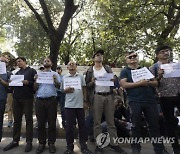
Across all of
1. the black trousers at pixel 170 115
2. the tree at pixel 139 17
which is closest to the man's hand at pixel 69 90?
the black trousers at pixel 170 115

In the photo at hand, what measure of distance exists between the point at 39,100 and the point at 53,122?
0.54m

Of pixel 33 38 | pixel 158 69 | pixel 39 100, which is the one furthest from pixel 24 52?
pixel 158 69

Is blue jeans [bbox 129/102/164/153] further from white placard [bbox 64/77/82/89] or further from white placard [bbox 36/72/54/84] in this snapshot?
white placard [bbox 36/72/54/84]

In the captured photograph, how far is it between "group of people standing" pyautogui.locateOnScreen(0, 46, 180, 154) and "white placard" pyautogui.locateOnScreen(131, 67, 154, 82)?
0.07 metres

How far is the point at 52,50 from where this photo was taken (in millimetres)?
8312

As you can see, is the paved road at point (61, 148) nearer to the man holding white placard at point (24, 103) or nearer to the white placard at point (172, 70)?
the man holding white placard at point (24, 103)

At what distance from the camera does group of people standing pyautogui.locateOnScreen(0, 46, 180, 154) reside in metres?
4.76

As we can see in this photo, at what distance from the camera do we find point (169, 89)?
15.8 feet

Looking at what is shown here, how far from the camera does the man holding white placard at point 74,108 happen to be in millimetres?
5242

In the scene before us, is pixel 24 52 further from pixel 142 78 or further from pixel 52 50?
pixel 142 78

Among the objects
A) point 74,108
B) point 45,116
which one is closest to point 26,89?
point 45,116

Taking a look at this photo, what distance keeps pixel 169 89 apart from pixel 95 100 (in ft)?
4.76

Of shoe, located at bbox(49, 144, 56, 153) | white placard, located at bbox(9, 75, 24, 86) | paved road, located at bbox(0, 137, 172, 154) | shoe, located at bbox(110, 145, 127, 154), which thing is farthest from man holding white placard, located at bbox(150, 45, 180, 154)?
white placard, located at bbox(9, 75, 24, 86)

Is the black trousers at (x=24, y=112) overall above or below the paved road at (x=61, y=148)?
above
